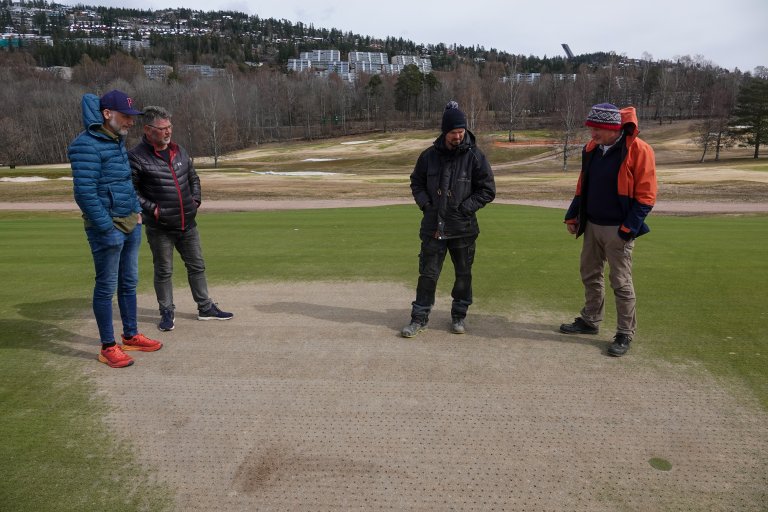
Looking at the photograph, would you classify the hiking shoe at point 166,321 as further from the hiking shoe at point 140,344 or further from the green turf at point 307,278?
the green turf at point 307,278

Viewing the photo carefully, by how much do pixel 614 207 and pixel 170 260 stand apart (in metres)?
4.97

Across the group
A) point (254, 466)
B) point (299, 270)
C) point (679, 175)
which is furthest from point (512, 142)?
point (254, 466)

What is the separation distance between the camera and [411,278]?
27.9ft

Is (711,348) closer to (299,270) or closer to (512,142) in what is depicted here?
(299,270)

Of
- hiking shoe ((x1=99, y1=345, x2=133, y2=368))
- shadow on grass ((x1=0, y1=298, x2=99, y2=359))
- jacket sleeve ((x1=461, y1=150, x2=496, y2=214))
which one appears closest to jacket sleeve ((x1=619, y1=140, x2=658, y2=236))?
jacket sleeve ((x1=461, y1=150, x2=496, y2=214))

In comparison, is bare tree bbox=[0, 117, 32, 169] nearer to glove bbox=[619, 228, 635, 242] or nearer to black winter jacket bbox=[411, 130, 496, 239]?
black winter jacket bbox=[411, 130, 496, 239]

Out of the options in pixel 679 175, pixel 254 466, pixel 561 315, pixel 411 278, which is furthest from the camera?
pixel 679 175

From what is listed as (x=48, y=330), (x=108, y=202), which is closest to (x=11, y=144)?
(x=48, y=330)

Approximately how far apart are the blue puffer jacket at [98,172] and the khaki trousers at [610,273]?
15.9ft

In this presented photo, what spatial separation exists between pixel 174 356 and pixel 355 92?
129 m

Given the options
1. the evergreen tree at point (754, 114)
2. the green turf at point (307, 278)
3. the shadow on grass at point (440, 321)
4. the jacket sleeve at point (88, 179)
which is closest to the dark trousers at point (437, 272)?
the shadow on grass at point (440, 321)

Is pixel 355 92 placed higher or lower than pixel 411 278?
higher

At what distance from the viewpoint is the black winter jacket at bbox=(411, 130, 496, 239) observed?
577 cm

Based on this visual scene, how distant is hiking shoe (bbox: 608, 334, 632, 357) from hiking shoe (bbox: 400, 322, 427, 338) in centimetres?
195
